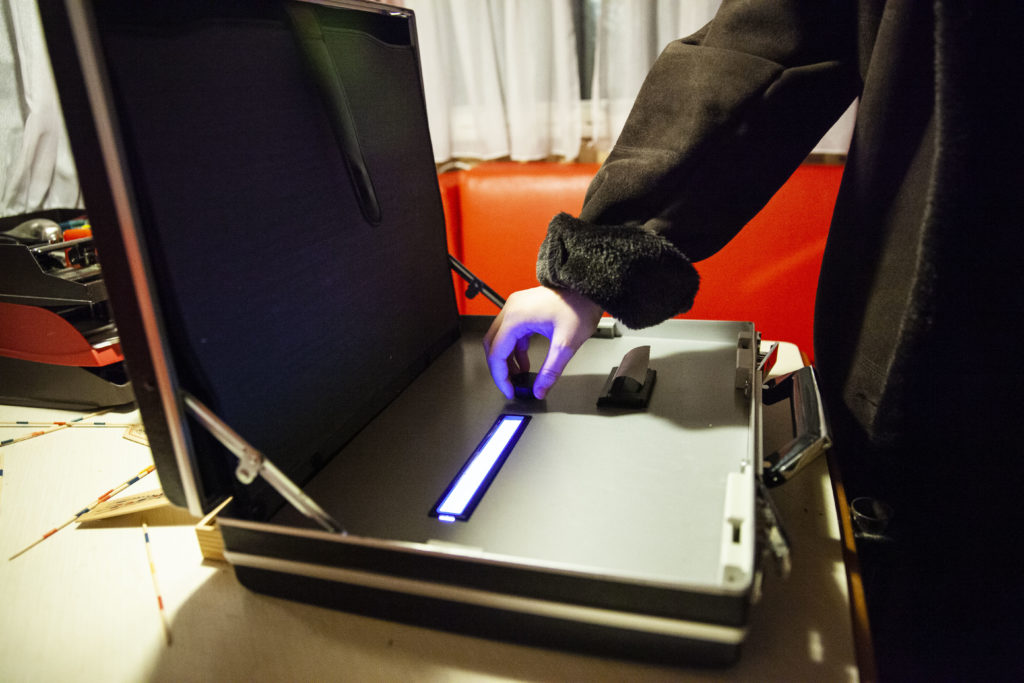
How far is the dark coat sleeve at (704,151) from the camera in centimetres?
53

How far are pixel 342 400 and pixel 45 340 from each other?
1.46 feet

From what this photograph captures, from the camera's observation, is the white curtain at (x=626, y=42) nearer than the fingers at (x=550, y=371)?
No

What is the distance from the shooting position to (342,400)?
491 millimetres

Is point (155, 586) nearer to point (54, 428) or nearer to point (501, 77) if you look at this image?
point (54, 428)

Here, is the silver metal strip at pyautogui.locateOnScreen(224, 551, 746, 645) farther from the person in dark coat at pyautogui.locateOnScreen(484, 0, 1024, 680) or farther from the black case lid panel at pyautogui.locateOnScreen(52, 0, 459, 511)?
the person in dark coat at pyautogui.locateOnScreen(484, 0, 1024, 680)

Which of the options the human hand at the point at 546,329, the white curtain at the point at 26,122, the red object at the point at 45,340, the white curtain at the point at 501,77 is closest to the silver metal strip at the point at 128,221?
the human hand at the point at 546,329

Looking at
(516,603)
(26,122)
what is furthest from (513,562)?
(26,122)

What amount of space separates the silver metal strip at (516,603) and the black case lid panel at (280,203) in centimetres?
8

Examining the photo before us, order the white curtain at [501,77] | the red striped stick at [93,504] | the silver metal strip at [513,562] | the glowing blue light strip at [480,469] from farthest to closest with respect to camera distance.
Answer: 1. the white curtain at [501,77]
2. the red striped stick at [93,504]
3. the glowing blue light strip at [480,469]
4. the silver metal strip at [513,562]

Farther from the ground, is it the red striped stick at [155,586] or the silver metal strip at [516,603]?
the silver metal strip at [516,603]

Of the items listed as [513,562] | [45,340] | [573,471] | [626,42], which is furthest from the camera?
[626,42]

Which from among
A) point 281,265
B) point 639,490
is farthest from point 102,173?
point 639,490

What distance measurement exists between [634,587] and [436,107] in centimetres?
129

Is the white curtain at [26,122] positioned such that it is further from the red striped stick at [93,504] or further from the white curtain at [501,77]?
the red striped stick at [93,504]
